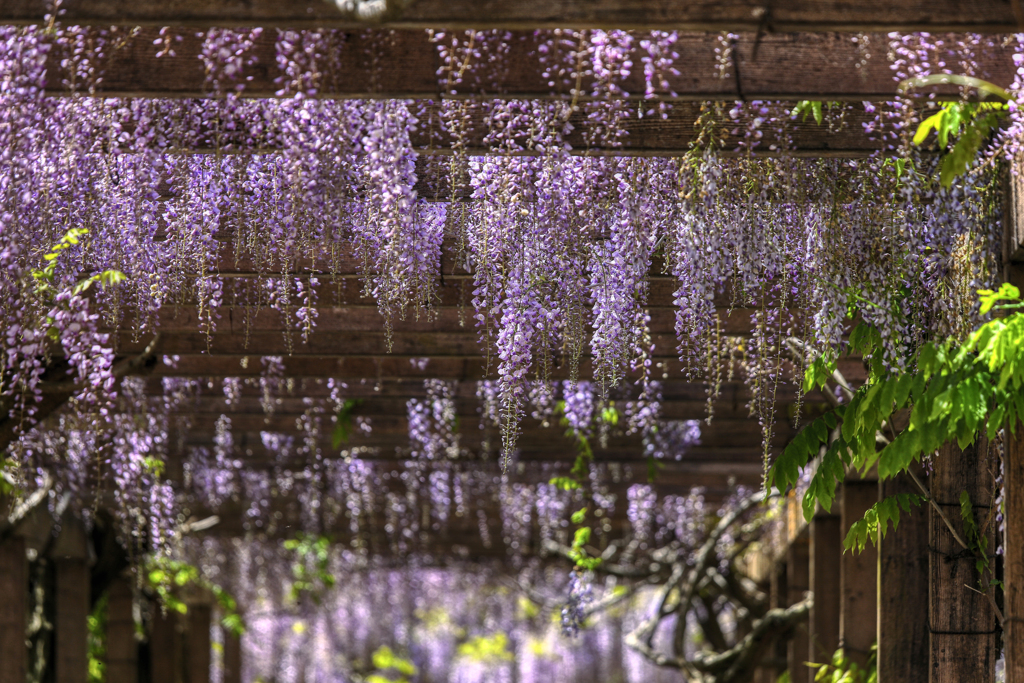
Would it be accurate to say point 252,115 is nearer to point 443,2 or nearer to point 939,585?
point 443,2

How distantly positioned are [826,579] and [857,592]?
0.81 meters

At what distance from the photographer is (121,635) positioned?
8508 mm

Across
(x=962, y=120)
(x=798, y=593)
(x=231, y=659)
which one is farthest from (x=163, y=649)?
(x=962, y=120)

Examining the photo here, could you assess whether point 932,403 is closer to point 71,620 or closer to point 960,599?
point 960,599

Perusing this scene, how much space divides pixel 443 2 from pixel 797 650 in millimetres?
6025

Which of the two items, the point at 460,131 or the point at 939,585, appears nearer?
the point at 460,131

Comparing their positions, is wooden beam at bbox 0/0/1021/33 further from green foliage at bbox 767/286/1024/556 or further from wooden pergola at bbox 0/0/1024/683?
green foliage at bbox 767/286/1024/556

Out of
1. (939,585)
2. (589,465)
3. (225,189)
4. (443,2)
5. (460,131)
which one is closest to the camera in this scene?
(443,2)

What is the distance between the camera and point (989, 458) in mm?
3588

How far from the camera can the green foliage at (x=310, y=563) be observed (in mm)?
8914

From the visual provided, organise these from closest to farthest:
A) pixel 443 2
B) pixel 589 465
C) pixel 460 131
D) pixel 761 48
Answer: pixel 443 2, pixel 761 48, pixel 460 131, pixel 589 465

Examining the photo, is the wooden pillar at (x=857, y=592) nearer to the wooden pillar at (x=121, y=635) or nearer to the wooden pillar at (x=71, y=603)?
the wooden pillar at (x=71, y=603)

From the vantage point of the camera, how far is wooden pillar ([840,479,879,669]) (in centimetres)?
542

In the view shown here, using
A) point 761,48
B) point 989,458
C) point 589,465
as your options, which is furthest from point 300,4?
point 589,465
